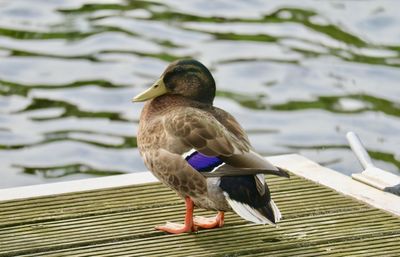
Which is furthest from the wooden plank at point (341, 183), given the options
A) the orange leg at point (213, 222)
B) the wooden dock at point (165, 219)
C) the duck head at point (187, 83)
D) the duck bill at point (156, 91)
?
the duck bill at point (156, 91)

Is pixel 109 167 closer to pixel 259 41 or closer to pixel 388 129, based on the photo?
pixel 388 129

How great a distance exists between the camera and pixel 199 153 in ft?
18.9

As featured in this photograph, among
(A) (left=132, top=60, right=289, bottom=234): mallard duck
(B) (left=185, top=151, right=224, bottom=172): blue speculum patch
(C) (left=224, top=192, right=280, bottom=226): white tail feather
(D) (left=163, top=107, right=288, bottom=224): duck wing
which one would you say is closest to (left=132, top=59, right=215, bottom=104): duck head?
(A) (left=132, top=60, right=289, bottom=234): mallard duck

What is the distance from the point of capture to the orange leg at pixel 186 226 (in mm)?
5973

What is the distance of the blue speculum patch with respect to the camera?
570cm

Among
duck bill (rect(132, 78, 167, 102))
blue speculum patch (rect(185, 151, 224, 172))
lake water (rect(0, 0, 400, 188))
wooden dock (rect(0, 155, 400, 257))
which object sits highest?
duck bill (rect(132, 78, 167, 102))

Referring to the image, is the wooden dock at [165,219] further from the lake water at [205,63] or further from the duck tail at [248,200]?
the lake water at [205,63]

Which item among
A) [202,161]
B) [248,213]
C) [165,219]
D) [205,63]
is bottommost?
[205,63]

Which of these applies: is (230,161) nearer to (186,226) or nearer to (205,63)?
(186,226)

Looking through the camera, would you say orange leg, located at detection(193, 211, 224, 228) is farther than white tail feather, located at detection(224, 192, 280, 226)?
Yes

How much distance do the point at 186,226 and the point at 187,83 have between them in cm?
65

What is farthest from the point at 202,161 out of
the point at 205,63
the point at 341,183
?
the point at 205,63

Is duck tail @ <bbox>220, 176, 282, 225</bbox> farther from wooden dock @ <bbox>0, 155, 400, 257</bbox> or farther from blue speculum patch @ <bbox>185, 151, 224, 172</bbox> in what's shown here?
wooden dock @ <bbox>0, 155, 400, 257</bbox>

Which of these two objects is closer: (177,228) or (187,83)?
(177,228)
